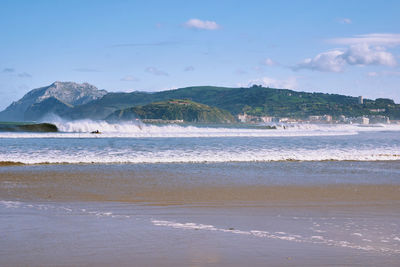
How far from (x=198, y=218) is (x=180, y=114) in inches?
6184

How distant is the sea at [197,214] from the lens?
4.98m

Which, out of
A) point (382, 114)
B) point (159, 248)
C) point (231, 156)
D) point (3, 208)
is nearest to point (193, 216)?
point (159, 248)

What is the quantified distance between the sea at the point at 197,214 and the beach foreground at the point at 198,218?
17 mm

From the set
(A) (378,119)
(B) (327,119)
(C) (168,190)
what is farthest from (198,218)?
(B) (327,119)

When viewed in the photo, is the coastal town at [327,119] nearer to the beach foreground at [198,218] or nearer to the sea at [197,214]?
the sea at [197,214]

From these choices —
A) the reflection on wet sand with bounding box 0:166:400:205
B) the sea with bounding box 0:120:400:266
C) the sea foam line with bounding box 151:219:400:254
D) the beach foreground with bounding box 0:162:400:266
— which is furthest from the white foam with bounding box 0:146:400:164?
the sea foam line with bounding box 151:219:400:254

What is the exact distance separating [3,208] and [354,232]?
19.6 ft

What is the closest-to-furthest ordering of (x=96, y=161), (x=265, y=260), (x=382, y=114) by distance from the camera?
(x=265, y=260) → (x=96, y=161) → (x=382, y=114)

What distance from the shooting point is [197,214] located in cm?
733

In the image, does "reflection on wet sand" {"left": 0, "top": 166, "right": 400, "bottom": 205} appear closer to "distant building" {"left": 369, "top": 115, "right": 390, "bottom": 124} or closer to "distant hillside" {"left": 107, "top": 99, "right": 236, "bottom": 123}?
"distant building" {"left": 369, "top": 115, "right": 390, "bottom": 124}

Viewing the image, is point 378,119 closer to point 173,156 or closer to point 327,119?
point 327,119

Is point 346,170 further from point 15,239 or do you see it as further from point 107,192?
point 15,239

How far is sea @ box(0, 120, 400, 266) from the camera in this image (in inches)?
196

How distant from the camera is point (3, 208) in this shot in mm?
7562
